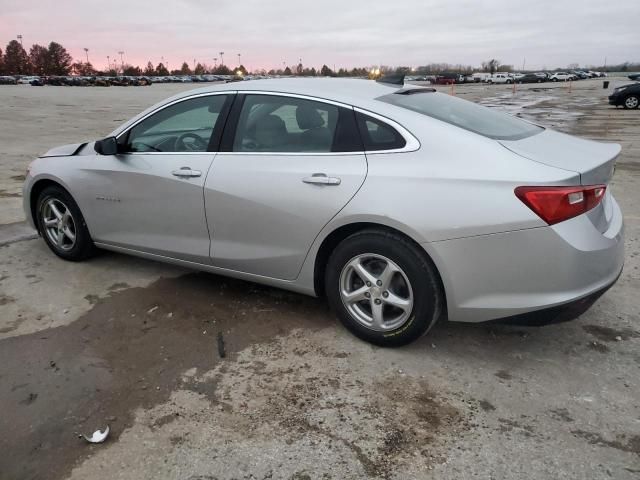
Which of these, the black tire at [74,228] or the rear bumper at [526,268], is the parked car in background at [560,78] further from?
the rear bumper at [526,268]

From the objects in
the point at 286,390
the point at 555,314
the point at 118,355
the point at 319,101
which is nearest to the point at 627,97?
the point at 319,101

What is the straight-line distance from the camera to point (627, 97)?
23312 mm

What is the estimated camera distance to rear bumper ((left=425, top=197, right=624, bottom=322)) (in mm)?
2695

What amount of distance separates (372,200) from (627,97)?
24.9 meters

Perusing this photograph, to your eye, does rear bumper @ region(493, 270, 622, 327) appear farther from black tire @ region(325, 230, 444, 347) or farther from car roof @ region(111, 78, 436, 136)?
car roof @ region(111, 78, 436, 136)

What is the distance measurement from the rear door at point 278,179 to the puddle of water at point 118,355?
37 cm

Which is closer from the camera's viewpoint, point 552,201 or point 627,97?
point 552,201

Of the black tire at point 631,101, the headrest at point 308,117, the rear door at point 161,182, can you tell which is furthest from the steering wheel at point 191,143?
the black tire at point 631,101

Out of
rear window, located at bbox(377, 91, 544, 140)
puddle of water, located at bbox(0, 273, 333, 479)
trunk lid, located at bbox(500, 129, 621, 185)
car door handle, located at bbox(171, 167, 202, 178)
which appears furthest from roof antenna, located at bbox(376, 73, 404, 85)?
puddle of water, located at bbox(0, 273, 333, 479)

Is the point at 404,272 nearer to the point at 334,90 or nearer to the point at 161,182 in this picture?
the point at 334,90

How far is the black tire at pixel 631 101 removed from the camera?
912 inches

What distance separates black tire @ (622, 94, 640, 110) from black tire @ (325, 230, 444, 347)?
24.8 m

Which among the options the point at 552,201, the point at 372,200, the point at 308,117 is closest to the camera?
the point at 552,201

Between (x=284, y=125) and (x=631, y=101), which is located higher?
(x=284, y=125)
